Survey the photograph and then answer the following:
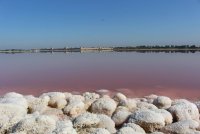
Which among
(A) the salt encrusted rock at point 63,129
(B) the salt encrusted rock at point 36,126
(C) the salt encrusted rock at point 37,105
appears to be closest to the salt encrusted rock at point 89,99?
(C) the salt encrusted rock at point 37,105

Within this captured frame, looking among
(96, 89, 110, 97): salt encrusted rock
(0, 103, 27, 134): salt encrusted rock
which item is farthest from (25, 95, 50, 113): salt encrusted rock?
(96, 89, 110, 97): salt encrusted rock

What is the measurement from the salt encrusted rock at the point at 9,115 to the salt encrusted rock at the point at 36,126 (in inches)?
5.7

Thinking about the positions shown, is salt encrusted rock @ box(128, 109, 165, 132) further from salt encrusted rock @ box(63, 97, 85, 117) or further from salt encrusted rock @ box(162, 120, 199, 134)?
salt encrusted rock @ box(63, 97, 85, 117)

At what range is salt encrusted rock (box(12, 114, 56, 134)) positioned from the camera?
387 cm

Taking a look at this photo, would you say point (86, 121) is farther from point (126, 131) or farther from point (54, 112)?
point (54, 112)

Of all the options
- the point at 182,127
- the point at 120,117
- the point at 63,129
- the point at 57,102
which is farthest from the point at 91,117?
the point at 57,102

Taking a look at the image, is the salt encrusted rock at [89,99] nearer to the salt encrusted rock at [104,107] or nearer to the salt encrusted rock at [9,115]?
the salt encrusted rock at [104,107]

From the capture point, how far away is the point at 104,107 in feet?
18.7

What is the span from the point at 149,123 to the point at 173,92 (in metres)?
3.72

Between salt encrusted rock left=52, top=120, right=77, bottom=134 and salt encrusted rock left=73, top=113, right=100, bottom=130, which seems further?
salt encrusted rock left=73, top=113, right=100, bottom=130

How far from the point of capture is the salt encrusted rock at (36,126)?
3.87m

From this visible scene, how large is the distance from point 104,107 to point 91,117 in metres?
1.14

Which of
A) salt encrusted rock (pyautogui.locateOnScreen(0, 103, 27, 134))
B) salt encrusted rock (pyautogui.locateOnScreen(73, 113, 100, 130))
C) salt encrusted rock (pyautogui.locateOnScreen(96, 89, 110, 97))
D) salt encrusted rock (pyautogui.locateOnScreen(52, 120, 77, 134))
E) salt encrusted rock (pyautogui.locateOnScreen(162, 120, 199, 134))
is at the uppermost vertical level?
salt encrusted rock (pyautogui.locateOnScreen(0, 103, 27, 134))

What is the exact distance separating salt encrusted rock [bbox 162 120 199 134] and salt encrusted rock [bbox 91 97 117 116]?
1105mm
